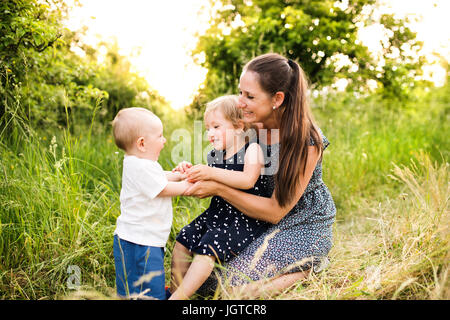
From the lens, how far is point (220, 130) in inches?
83.1

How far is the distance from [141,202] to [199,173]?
0.32 m

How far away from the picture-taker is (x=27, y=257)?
215cm

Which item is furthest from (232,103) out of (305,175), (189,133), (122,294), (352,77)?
(352,77)

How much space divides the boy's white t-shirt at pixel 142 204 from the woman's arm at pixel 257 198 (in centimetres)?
20

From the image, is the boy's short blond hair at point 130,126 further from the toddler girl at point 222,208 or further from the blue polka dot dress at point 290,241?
the blue polka dot dress at point 290,241

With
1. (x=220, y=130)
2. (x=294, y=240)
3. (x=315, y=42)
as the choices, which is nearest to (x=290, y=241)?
(x=294, y=240)

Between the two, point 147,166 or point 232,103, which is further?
point 232,103

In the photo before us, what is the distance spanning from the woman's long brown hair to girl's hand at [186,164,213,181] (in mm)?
365

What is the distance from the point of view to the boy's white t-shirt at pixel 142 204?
71.5 inches

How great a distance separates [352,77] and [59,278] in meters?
4.37

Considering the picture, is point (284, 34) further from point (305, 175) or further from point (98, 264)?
point (98, 264)

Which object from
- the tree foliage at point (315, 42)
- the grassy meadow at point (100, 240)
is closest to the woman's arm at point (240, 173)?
the grassy meadow at point (100, 240)

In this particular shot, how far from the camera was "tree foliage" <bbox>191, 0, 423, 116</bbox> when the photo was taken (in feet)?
15.4

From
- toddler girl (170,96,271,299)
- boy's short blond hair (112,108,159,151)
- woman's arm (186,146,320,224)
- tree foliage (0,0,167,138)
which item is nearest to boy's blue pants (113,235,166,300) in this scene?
toddler girl (170,96,271,299)
